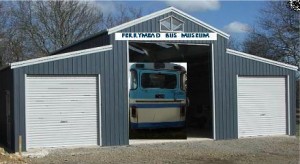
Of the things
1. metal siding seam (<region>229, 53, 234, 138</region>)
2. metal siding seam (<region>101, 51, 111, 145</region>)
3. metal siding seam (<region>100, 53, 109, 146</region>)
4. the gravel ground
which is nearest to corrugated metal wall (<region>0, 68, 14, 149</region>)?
the gravel ground

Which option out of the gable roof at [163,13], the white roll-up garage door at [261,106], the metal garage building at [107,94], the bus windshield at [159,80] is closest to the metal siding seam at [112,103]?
the metal garage building at [107,94]

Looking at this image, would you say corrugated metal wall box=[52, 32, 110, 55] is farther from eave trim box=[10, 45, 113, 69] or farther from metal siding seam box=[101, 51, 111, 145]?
metal siding seam box=[101, 51, 111, 145]

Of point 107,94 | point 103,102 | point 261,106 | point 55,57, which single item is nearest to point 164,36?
point 107,94

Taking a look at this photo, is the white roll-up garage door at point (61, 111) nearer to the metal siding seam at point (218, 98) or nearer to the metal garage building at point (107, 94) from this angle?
the metal garage building at point (107, 94)

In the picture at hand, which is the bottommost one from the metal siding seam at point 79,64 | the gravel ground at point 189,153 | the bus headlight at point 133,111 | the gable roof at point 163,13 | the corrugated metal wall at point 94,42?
the gravel ground at point 189,153

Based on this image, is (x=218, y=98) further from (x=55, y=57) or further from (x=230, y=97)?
(x=55, y=57)

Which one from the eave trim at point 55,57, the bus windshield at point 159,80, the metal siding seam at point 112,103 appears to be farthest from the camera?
the bus windshield at point 159,80

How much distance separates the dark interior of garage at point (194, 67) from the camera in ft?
70.7

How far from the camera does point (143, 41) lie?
19.9 metres

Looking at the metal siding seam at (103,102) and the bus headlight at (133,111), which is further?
the bus headlight at (133,111)

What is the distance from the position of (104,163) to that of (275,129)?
9595 millimetres

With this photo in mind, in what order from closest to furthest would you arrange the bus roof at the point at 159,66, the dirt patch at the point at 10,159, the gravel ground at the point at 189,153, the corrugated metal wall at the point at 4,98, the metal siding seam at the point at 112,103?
the dirt patch at the point at 10,159 < the gravel ground at the point at 189,153 < the corrugated metal wall at the point at 4,98 < the metal siding seam at the point at 112,103 < the bus roof at the point at 159,66

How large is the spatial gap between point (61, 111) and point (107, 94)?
5.70 feet

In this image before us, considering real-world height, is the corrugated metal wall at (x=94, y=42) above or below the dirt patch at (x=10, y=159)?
above
